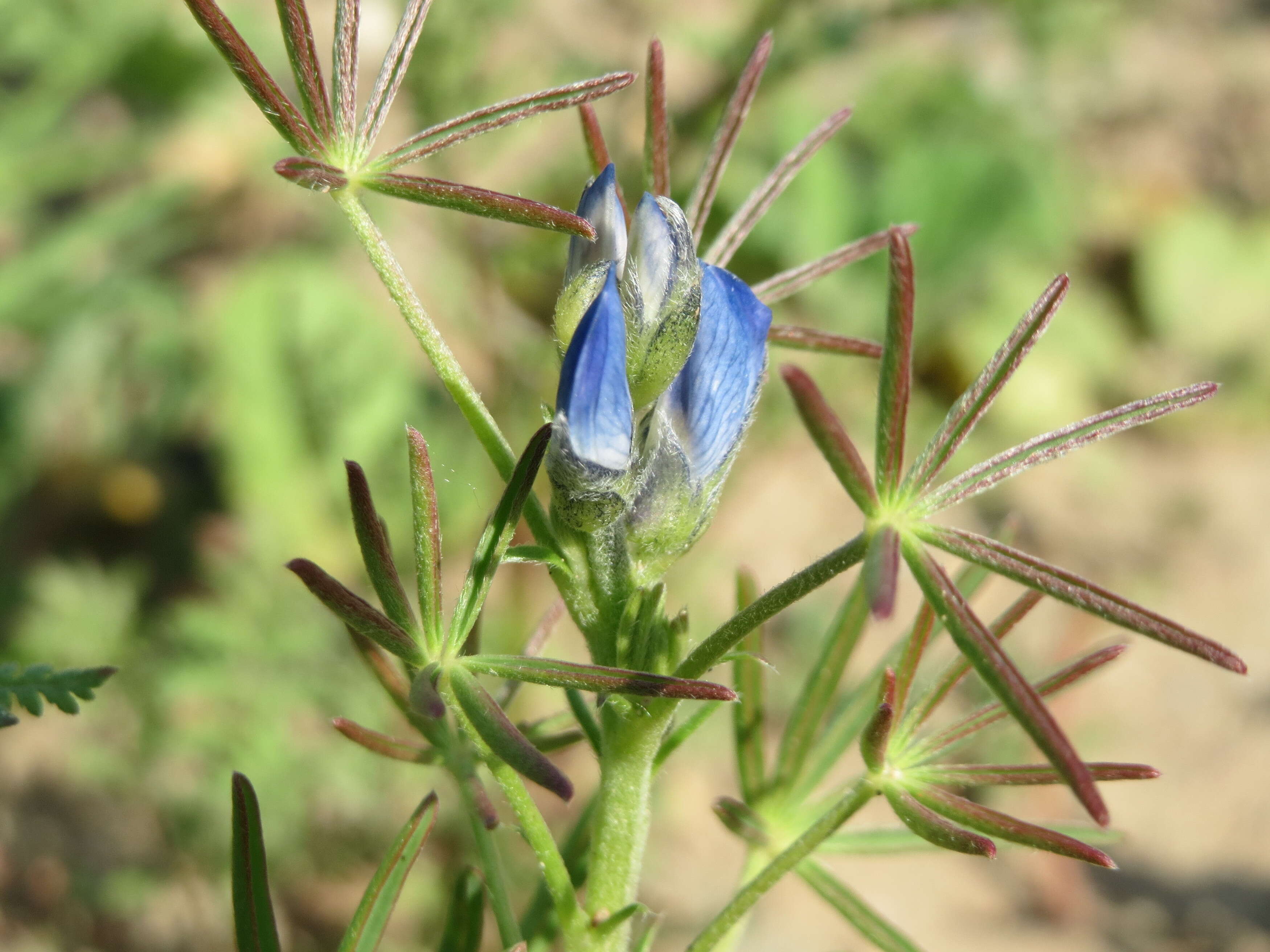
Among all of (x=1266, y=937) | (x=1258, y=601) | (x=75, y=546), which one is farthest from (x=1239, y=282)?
(x=75, y=546)

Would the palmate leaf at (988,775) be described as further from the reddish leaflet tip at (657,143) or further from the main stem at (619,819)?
the reddish leaflet tip at (657,143)

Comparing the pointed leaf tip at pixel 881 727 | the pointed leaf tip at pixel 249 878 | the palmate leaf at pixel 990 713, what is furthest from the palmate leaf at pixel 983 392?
the pointed leaf tip at pixel 249 878

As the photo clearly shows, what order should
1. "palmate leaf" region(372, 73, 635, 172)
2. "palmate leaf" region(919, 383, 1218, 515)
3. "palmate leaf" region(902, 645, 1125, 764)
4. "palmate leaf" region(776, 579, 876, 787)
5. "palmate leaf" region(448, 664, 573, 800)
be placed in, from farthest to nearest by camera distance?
"palmate leaf" region(776, 579, 876, 787)
"palmate leaf" region(902, 645, 1125, 764)
"palmate leaf" region(372, 73, 635, 172)
"palmate leaf" region(919, 383, 1218, 515)
"palmate leaf" region(448, 664, 573, 800)

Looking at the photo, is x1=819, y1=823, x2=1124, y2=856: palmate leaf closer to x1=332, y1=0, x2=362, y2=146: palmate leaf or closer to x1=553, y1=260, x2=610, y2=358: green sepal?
x1=553, y1=260, x2=610, y2=358: green sepal

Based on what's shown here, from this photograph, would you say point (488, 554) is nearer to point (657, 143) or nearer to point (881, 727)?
point (881, 727)

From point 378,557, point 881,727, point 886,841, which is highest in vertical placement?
point 886,841

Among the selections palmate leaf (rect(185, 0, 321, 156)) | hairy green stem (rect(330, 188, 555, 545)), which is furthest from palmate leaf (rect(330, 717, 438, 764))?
palmate leaf (rect(185, 0, 321, 156))

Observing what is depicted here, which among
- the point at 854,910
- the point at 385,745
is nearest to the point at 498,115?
the point at 385,745
